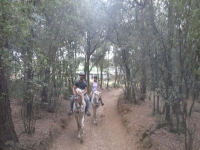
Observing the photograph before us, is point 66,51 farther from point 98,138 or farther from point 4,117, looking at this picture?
point 4,117

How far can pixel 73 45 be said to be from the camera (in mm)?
11641

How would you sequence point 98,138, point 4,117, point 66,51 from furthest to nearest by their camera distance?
point 66,51, point 98,138, point 4,117

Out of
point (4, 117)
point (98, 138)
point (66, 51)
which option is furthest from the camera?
point (66, 51)

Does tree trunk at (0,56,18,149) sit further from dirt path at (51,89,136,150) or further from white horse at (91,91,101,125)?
white horse at (91,91,101,125)

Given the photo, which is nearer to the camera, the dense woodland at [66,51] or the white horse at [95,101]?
the dense woodland at [66,51]

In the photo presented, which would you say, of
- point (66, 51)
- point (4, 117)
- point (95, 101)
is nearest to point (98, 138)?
point (95, 101)

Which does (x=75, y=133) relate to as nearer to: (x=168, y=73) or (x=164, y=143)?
(x=164, y=143)

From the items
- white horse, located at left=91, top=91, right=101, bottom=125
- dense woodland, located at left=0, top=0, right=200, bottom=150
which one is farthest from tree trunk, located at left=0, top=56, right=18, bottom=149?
white horse, located at left=91, top=91, right=101, bottom=125

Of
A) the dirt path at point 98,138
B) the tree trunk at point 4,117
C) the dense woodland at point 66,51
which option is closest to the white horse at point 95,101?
the dirt path at point 98,138

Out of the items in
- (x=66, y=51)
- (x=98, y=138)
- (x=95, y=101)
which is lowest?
(x=98, y=138)

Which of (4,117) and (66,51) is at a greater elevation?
(66,51)

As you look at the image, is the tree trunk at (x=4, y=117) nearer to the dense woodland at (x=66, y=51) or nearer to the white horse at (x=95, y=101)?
the dense woodland at (x=66, y=51)

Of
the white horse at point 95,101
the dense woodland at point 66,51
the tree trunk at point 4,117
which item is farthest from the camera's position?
the white horse at point 95,101

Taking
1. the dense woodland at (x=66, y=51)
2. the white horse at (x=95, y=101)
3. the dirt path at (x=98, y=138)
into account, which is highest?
the dense woodland at (x=66, y=51)
